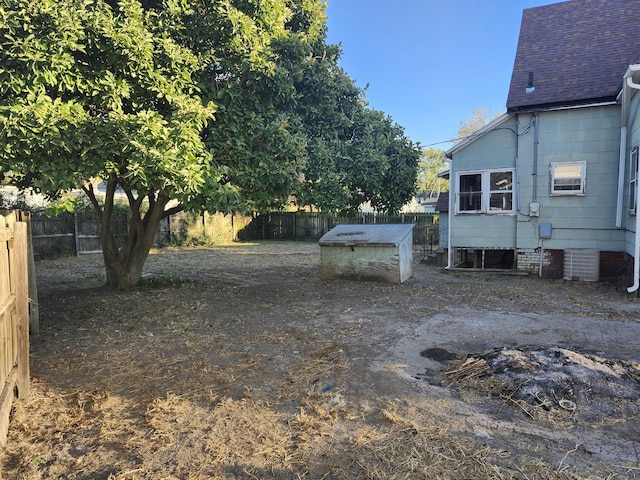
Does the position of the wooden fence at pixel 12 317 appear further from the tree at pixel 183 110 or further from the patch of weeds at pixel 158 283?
the patch of weeds at pixel 158 283

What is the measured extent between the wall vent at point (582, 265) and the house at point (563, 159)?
0.02m

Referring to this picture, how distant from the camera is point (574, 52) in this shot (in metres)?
10.7

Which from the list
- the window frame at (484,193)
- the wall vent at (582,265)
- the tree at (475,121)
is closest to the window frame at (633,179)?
the wall vent at (582,265)

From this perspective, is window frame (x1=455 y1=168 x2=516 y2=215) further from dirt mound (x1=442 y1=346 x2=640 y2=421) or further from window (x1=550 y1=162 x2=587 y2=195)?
dirt mound (x1=442 y1=346 x2=640 y2=421)

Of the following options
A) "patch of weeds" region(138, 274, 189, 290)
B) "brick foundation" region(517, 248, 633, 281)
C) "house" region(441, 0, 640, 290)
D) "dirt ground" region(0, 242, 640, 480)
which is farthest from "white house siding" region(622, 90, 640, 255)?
"patch of weeds" region(138, 274, 189, 290)

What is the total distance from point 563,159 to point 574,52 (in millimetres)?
3145

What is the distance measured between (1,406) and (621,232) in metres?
11.4

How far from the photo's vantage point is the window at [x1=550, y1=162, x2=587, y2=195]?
9812mm

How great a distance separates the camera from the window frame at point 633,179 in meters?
8.19

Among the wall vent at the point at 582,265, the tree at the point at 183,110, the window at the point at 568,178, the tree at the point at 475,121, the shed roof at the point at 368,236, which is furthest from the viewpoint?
the tree at the point at 475,121

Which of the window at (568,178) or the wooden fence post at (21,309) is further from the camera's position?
the window at (568,178)

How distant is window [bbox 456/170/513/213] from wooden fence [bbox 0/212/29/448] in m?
10.1

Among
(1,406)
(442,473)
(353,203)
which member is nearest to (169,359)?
(1,406)

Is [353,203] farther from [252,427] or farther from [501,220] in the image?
[252,427]
